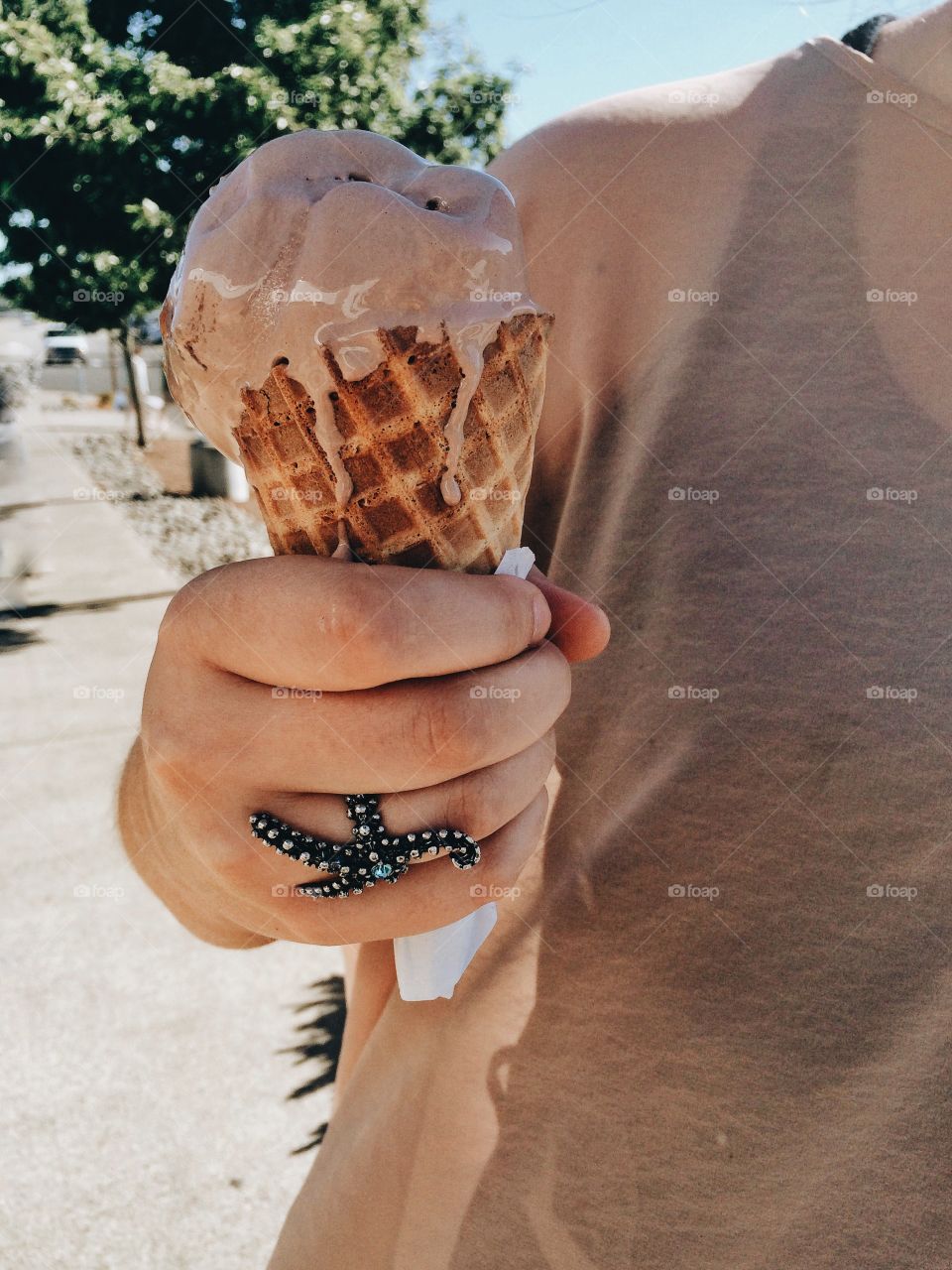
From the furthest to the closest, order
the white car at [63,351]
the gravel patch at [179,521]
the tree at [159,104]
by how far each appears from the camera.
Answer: the white car at [63,351] → the gravel patch at [179,521] → the tree at [159,104]

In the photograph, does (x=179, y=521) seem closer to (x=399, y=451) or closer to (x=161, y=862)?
(x=161, y=862)

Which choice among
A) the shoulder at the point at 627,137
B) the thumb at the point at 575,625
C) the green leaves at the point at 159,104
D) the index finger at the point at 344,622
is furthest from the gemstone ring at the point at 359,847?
the green leaves at the point at 159,104

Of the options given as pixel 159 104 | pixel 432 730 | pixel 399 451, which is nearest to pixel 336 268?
pixel 399 451

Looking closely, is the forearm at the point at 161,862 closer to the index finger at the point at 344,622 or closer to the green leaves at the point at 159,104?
the index finger at the point at 344,622

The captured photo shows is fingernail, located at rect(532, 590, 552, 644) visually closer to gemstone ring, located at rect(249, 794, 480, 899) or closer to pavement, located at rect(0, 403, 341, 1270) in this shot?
gemstone ring, located at rect(249, 794, 480, 899)

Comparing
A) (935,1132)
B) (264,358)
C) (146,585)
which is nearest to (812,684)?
(935,1132)

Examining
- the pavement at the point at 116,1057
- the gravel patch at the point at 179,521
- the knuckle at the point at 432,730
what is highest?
the knuckle at the point at 432,730

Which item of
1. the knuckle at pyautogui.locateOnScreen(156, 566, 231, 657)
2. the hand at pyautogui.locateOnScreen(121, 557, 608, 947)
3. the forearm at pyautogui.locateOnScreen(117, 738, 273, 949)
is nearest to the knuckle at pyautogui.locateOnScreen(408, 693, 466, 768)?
the hand at pyautogui.locateOnScreen(121, 557, 608, 947)
